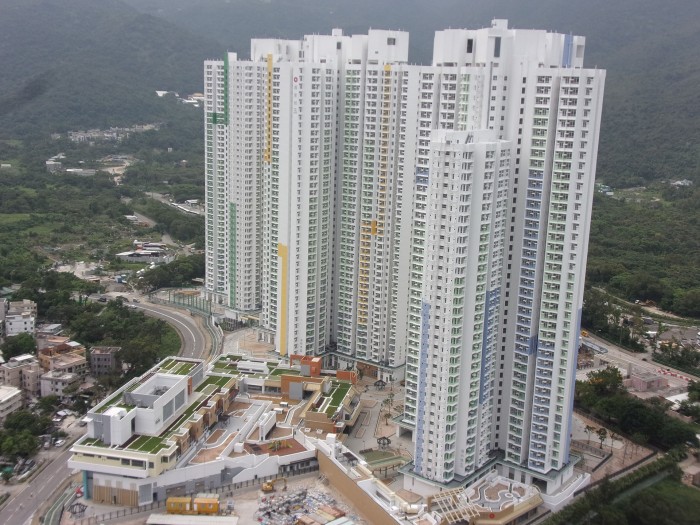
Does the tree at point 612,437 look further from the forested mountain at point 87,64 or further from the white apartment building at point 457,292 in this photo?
the forested mountain at point 87,64

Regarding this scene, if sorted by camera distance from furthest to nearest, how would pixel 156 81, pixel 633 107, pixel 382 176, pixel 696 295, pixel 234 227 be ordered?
pixel 156 81 → pixel 633 107 → pixel 696 295 → pixel 234 227 → pixel 382 176

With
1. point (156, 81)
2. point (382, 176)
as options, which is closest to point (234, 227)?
point (382, 176)

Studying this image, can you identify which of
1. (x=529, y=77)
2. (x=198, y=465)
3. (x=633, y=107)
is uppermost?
(x=633, y=107)

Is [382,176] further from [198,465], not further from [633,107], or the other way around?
[633,107]

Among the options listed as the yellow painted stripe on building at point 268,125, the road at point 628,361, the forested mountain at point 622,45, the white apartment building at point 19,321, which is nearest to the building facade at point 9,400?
the white apartment building at point 19,321

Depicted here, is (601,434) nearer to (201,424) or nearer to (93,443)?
(201,424)

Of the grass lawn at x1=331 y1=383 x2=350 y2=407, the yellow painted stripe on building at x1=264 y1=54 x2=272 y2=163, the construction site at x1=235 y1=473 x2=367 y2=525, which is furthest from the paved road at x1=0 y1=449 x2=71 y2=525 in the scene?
the yellow painted stripe on building at x1=264 y1=54 x2=272 y2=163
